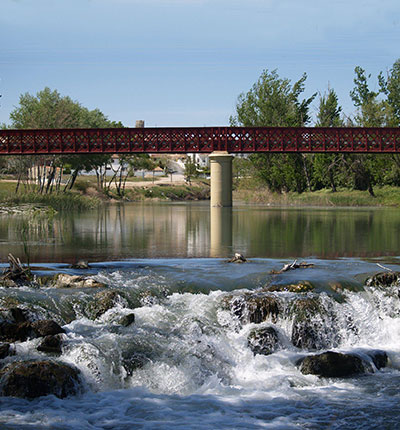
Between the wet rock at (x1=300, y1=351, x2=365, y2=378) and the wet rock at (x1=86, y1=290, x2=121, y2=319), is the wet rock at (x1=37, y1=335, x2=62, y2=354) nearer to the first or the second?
the wet rock at (x1=86, y1=290, x2=121, y2=319)

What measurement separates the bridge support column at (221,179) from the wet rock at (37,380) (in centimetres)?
4515

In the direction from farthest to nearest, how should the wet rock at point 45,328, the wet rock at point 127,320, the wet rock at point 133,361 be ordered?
the wet rock at point 127,320
the wet rock at point 45,328
the wet rock at point 133,361

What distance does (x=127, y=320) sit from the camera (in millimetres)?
11508

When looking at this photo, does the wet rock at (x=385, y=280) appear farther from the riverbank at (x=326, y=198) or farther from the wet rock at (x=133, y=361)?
the riverbank at (x=326, y=198)

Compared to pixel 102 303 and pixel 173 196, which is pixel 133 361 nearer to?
pixel 102 303

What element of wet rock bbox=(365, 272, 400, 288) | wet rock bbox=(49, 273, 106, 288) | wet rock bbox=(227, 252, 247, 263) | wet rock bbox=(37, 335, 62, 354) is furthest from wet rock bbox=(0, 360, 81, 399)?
wet rock bbox=(227, 252, 247, 263)

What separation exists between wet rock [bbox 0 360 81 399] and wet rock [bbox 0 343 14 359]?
1.69 ft

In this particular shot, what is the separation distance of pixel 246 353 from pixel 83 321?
3115 mm

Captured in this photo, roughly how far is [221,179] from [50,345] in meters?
44.4

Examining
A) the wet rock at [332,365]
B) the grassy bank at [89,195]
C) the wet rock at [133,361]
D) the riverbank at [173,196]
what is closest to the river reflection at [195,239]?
the wet rock at [133,361]

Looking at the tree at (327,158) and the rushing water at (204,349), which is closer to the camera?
the rushing water at (204,349)

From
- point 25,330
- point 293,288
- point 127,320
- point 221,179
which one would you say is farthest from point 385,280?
point 221,179

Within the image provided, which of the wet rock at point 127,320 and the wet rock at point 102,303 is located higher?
the wet rock at point 102,303

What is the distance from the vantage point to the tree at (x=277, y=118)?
7419 centimetres
